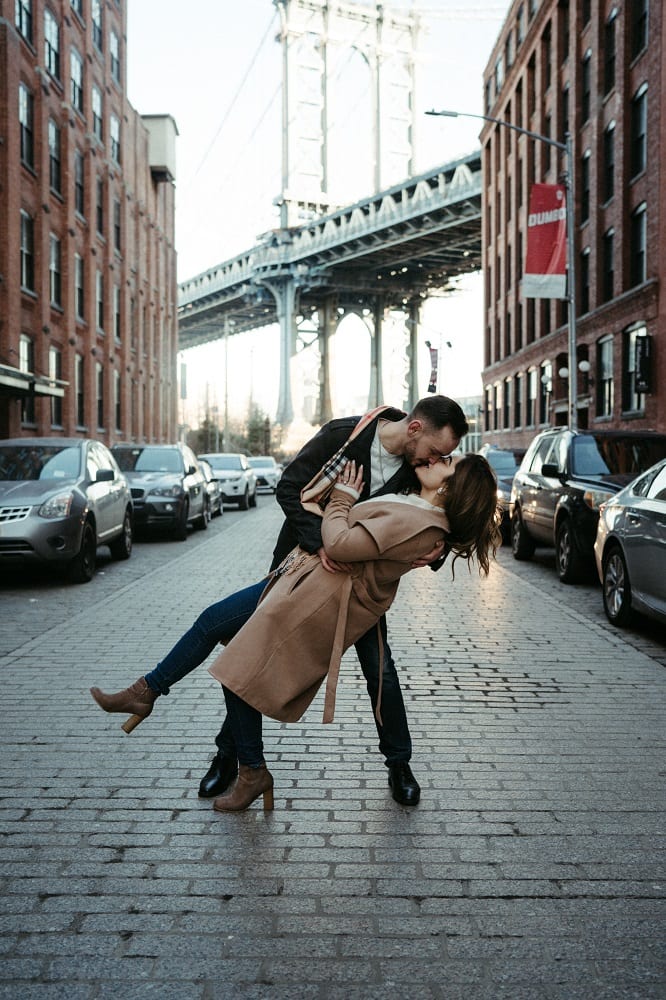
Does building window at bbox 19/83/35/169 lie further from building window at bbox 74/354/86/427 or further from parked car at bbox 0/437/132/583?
parked car at bbox 0/437/132/583

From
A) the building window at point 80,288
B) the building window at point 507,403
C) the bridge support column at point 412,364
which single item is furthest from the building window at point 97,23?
the bridge support column at point 412,364

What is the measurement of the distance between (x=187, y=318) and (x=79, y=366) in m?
67.5

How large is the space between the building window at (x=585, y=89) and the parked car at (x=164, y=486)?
23.1 meters

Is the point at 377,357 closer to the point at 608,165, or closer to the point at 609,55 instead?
the point at 609,55

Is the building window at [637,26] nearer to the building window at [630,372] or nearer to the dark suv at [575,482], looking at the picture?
the building window at [630,372]

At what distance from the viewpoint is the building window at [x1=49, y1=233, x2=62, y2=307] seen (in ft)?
101

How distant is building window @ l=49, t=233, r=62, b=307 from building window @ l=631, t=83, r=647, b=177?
17.3m

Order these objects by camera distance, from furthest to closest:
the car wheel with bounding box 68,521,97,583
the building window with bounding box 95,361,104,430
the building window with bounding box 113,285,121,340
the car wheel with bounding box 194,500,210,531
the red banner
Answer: the building window with bounding box 113,285,121,340 < the building window with bounding box 95,361,104,430 < the red banner < the car wheel with bounding box 194,500,210,531 < the car wheel with bounding box 68,521,97,583

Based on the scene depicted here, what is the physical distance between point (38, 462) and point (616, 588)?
23.8 feet

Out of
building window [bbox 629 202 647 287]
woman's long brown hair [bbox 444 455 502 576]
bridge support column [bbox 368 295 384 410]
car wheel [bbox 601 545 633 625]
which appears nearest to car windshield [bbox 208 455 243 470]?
building window [bbox 629 202 647 287]

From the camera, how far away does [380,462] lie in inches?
152

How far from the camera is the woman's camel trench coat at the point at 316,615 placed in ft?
12.1

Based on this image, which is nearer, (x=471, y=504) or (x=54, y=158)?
(x=471, y=504)

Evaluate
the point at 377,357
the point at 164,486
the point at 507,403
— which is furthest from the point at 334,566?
the point at 377,357
